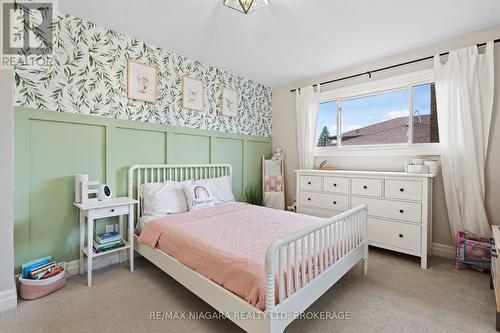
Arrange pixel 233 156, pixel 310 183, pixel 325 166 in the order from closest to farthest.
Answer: pixel 310 183, pixel 325 166, pixel 233 156

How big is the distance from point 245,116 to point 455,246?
11.0 feet

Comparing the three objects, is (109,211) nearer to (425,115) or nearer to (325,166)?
(325,166)

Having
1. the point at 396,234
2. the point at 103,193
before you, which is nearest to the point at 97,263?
the point at 103,193

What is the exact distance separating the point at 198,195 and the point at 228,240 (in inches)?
43.6

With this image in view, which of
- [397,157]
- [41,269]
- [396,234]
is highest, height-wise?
[397,157]

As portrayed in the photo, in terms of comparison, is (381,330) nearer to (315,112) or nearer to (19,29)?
(315,112)

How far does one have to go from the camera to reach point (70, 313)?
1.73 meters

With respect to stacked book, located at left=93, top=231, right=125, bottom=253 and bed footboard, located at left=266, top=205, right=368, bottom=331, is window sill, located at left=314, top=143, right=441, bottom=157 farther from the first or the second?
stacked book, located at left=93, top=231, right=125, bottom=253

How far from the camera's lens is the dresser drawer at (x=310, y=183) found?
334 cm

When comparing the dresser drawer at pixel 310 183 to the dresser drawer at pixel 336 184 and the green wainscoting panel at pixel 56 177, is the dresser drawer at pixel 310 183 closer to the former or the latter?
the dresser drawer at pixel 336 184

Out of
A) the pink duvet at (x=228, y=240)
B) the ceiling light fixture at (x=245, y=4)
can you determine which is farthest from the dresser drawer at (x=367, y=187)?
the ceiling light fixture at (x=245, y=4)

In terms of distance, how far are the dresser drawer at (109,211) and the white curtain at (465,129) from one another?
355cm

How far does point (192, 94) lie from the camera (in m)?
3.24

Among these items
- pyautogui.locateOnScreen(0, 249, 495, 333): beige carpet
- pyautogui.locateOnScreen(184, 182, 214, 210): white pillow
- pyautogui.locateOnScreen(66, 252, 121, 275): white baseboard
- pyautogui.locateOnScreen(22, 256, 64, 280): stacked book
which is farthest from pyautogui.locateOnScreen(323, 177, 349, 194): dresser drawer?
pyautogui.locateOnScreen(22, 256, 64, 280): stacked book
